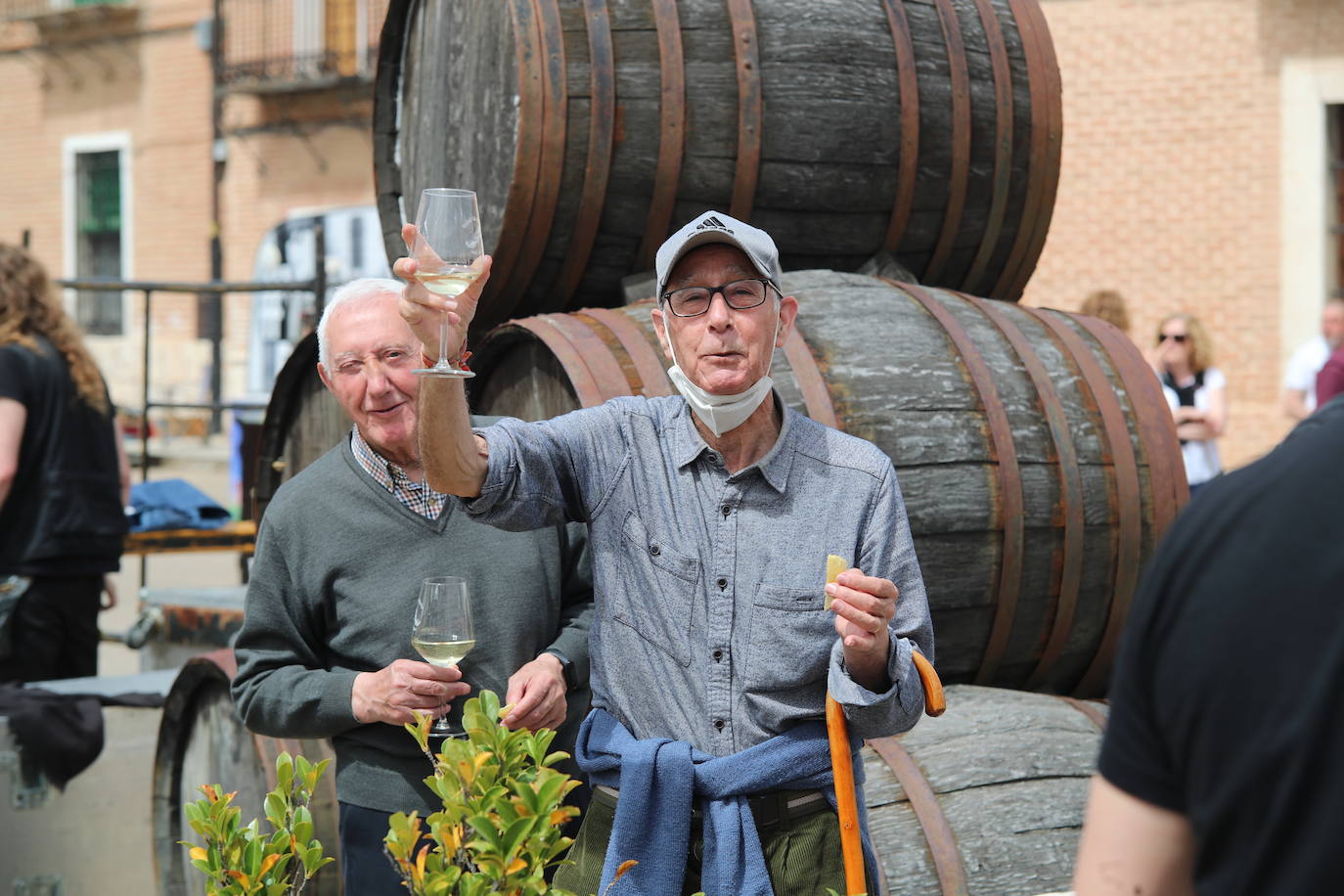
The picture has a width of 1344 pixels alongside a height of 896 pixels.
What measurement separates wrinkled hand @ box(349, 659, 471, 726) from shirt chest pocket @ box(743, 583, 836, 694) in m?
0.48

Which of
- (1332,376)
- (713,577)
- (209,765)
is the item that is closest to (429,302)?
(713,577)

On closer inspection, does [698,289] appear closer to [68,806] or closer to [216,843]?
[216,843]

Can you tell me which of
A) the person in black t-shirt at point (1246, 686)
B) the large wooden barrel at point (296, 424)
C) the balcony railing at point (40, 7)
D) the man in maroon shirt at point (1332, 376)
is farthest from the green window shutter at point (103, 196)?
the person in black t-shirt at point (1246, 686)

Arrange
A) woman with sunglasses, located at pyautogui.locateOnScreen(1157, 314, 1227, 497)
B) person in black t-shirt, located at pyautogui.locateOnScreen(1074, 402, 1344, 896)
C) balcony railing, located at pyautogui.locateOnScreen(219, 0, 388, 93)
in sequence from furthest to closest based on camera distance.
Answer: balcony railing, located at pyautogui.locateOnScreen(219, 0, 388, 93)
woman with sunglasses, located at pyautogui.locateOnScreen(1157, 314, 1227, 497)
person in black t-shirt, located at pyautogui.locateOnScreen(1074, 402, 1344, 896)

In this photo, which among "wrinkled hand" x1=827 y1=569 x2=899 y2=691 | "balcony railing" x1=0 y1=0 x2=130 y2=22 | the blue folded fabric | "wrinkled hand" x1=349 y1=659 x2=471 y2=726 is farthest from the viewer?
"balcony railing" x1=0 y1=0 x2=130 y2=22

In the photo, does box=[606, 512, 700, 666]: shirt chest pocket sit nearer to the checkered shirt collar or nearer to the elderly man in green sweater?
the elderly man in green sweater

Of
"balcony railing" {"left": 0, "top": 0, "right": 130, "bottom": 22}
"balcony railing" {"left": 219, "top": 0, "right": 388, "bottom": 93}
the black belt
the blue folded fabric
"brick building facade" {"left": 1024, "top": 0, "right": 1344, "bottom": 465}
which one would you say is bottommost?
the black belt

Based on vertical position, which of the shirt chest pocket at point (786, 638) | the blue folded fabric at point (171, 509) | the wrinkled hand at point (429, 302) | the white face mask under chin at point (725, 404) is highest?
the wrinkled hand at point (429, 302)

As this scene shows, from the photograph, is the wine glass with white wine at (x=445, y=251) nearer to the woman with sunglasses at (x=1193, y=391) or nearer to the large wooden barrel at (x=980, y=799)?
the large wooden barrel at (x=980, y=799)

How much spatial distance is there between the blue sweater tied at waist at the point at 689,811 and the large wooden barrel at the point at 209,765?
1.48 meters

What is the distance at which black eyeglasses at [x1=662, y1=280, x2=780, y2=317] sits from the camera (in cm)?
230

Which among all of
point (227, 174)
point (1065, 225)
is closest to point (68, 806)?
point (1065, 225)

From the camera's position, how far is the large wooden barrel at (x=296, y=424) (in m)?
4.57

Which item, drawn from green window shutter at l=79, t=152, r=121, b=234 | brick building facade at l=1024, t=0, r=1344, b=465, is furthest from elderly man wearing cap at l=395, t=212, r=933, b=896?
green window shutter at l=79, t=152, r=121, b=234
